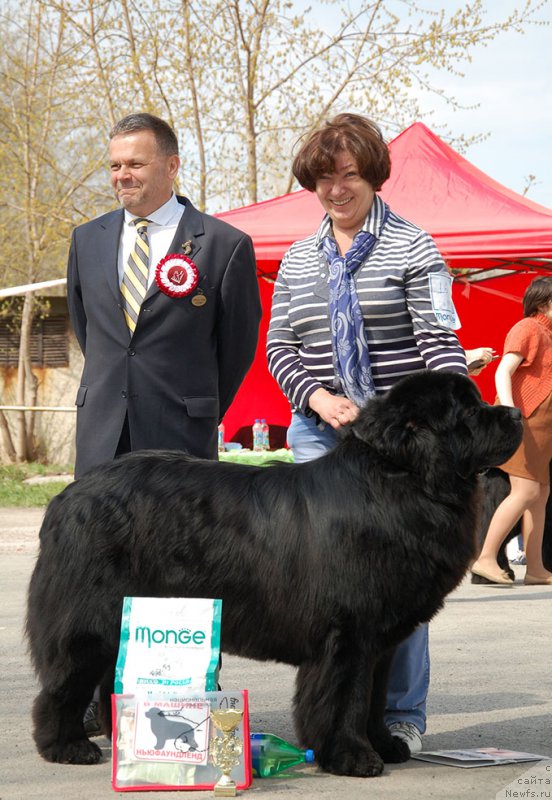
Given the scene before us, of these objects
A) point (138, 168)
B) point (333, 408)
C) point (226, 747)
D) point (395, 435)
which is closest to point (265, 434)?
point (138, 168)

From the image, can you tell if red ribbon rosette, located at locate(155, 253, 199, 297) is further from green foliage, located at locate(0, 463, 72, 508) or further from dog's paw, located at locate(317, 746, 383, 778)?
green foliage, located at locate(0, 463, 72, 508)

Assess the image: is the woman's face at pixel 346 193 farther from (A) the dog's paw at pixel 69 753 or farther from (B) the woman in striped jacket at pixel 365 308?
(A) the dog's paw at pixel 69 753

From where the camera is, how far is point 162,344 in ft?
13.6

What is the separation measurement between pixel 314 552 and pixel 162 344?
114cm

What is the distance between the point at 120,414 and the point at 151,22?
13017 millimetres

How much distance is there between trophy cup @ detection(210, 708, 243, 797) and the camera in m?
3.18

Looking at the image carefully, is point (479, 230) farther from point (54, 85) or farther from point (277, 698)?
point (54, 85)

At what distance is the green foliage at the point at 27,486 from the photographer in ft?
42.4

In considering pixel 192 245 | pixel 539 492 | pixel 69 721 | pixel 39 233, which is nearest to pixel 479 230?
pixel 539 492

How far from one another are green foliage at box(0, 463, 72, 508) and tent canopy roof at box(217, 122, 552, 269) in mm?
3702

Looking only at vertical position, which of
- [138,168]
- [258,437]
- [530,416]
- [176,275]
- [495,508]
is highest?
[138,168]

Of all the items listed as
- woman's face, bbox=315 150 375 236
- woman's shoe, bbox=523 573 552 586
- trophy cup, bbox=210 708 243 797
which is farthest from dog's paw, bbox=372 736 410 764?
woman's shoe, bbox=523 573 552 586

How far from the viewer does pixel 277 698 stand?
4641 millimetres

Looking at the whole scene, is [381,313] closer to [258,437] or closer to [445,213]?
[445,213]
